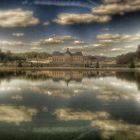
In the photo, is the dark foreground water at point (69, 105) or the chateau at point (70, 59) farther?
the chateau at point (70, 59)

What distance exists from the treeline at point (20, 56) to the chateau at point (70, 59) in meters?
0.22

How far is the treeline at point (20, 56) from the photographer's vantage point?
9.89m

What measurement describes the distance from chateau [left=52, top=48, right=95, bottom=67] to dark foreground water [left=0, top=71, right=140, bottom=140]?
201 millimetres

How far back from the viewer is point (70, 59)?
32.3 feet

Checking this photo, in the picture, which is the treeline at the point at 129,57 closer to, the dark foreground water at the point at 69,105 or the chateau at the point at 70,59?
the dark foreground water at the point at 69,105

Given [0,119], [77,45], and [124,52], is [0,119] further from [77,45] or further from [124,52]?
[124,52]

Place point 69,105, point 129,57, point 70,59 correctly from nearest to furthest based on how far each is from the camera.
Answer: point 69,105
point 70,59
point 129,57

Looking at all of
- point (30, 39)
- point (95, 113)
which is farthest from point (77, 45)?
point (95, 113)

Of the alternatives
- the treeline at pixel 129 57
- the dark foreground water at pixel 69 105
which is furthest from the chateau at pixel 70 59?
the treeline at pixel 129 57

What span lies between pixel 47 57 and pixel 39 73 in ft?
1.32

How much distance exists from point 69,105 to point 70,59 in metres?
1.08

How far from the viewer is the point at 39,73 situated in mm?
9812

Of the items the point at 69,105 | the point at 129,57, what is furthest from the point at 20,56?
the point at 129,57

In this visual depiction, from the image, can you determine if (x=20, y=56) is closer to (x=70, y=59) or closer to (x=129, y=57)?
(x=70, y=59)
